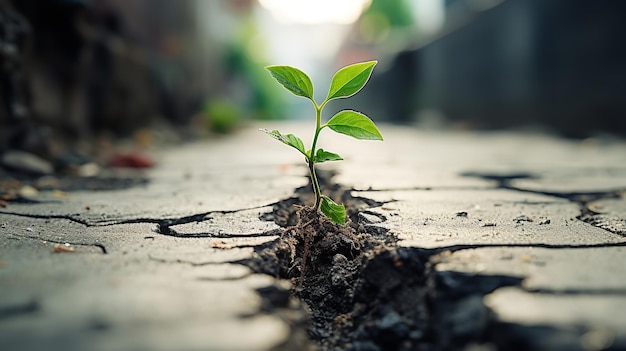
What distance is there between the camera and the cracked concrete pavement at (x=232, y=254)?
22.8 inches

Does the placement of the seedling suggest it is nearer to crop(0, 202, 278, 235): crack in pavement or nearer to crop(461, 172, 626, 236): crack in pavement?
crop(0, 202, 278, 235): crack in pavement

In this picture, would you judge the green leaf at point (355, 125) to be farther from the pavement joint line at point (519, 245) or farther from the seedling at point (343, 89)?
the pavement joint line at point (519, 245)

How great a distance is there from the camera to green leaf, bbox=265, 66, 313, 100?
3.10 feet

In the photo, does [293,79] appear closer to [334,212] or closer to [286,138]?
[286,138]

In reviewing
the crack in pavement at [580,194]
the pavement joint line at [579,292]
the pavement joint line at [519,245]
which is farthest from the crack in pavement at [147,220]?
the crack in pavement at [580,194]

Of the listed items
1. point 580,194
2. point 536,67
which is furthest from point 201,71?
point 580,194

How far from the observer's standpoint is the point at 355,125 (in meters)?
0.95

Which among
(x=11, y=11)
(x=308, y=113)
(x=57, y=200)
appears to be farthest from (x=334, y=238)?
(x=308, y=113)

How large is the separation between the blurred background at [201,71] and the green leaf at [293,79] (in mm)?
1590

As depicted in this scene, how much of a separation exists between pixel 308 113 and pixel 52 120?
3629 cm

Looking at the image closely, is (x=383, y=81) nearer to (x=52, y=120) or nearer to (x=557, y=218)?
(x=52, y=120)

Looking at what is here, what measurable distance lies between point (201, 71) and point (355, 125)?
6959 millimetres

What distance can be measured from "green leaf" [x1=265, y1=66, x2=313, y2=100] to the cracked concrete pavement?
288mm

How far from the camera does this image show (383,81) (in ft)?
39.6
